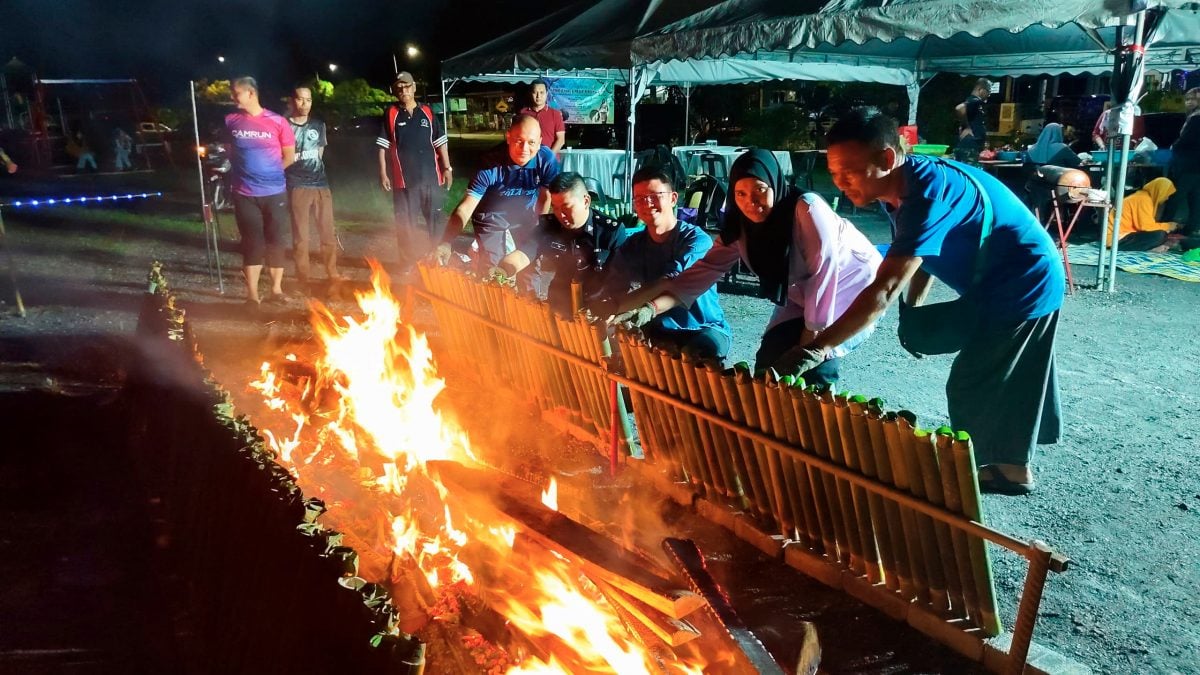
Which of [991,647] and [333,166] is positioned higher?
[333,166]

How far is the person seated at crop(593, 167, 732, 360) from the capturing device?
450 cm

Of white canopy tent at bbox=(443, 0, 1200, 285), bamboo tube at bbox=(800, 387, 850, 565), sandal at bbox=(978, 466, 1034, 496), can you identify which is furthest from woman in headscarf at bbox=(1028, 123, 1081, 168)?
bamboo tube at bbox=(800, 387, 850, 565)

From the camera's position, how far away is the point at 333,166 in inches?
927

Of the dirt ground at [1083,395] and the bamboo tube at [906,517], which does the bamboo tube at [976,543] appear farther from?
the dirt ground at [1083,395]

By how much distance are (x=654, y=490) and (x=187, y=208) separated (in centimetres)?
1574

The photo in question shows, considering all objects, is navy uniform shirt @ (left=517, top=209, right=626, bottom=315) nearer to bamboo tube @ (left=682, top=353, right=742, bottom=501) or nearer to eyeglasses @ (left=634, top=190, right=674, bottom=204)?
eyeglasses @ (left=634, top=190, right=674, bottom=204)

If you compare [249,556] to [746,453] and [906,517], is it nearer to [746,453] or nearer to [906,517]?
[746,453]

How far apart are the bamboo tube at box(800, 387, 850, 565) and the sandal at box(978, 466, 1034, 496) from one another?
1.36 meters

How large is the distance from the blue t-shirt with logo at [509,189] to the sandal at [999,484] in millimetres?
3896

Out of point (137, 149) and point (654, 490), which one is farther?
point (137, 149)

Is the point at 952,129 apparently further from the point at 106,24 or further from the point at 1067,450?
the point at 106,24

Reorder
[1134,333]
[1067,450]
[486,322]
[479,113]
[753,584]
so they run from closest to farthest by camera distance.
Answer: [753,584], [1067,450], [486,322], [1134,333], [479,113]

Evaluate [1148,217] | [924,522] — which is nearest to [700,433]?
[924,522]

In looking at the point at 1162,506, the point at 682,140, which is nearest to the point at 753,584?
the point at 1162,506
